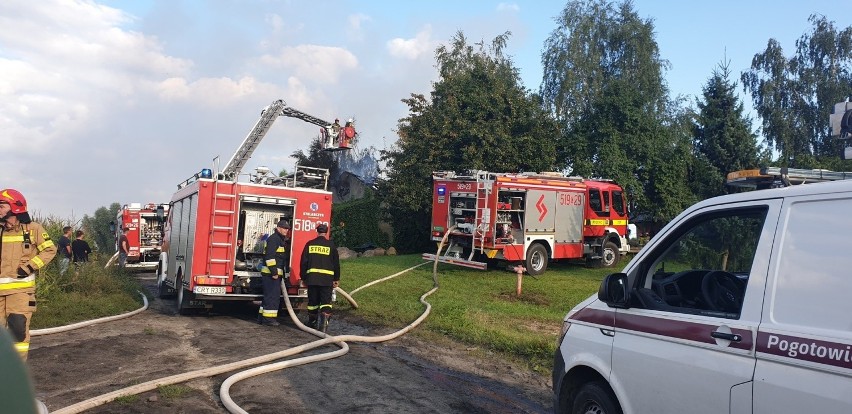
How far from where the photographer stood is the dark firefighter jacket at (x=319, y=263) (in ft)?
32.8

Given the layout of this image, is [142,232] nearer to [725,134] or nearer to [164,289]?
[164,289]

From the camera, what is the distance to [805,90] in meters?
38.7

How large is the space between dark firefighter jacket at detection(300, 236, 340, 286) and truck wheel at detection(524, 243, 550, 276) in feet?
30.2

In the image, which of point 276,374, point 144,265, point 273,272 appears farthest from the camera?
point 144,265

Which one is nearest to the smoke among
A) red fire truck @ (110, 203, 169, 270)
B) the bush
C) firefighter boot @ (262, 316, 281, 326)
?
the bush

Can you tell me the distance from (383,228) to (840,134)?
2882cm

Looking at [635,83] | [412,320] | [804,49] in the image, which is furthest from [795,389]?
[804,49]

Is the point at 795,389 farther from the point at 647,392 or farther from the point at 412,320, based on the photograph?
the point at 412,320

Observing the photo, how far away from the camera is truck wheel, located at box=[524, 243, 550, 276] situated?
60.4 ft

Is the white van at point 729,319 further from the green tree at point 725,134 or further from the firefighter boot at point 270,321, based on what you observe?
the green tree at point 725,134

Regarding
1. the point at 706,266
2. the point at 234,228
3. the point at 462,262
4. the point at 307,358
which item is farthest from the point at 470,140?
the point at 706,266

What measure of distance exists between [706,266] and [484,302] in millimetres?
9090

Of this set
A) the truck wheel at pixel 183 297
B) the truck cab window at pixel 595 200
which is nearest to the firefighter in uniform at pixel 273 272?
the truck wheel at pixel 183 297

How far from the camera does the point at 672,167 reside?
28.0 metres
